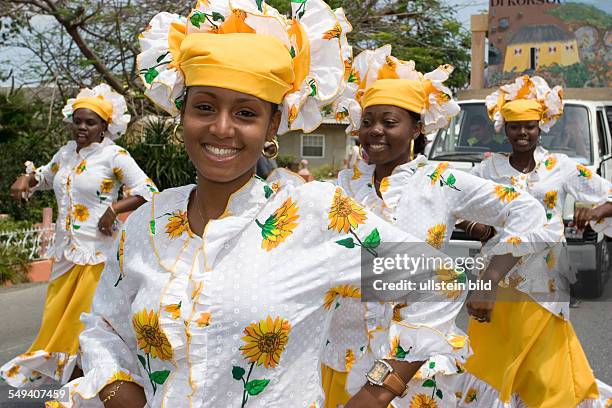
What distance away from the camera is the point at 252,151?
2.42 meters

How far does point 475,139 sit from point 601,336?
10.00 feet

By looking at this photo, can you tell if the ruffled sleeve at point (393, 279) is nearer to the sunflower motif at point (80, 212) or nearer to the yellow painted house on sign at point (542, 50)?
the sunflower motif at point (80, 212)

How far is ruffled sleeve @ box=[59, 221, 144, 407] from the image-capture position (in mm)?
2404

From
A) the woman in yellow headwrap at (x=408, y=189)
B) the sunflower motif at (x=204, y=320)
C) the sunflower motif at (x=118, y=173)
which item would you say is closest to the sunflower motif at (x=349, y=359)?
the woman in yellow headwrap at (x=408, y=189)

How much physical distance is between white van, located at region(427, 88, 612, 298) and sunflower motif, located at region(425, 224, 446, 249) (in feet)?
17.2

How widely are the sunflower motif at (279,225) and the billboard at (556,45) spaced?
343 inches

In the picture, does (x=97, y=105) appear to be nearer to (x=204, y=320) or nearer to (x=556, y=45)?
(x=204, y=320)

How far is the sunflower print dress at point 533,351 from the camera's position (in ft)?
15.4

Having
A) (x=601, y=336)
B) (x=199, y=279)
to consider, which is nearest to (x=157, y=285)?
(x=199, y=279)

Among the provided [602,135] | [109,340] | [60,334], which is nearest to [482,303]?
[109,340]

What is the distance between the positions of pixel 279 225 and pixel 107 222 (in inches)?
167

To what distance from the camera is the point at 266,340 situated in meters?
2.26

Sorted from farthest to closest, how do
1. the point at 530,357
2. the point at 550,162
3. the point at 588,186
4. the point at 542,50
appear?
the point at 542,50
the point at 550,162
the point at 588,186
the point at 530,357

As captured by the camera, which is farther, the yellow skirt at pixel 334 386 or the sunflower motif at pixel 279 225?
the yellow skirt at pixel 334 386
